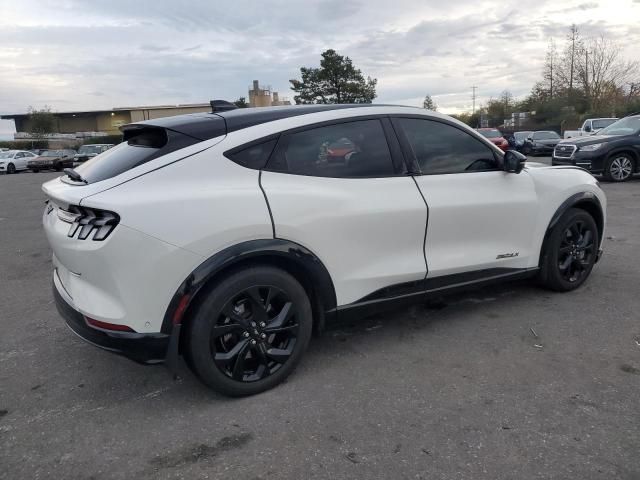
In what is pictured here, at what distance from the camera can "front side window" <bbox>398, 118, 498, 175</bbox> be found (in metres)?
3.50

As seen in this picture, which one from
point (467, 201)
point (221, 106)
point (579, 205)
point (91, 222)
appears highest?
point (221, 106)

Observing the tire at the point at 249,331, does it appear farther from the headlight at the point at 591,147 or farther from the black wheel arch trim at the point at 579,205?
the headlight at the point at 591,147

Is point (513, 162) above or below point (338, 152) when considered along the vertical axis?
below

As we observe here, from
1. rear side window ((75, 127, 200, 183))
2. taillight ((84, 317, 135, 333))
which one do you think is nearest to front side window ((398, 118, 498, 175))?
rear side window ((75, 127, 200, 183))

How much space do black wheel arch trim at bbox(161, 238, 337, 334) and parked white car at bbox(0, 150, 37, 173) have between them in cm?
3568

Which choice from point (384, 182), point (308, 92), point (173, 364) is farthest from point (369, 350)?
point (308, 92)

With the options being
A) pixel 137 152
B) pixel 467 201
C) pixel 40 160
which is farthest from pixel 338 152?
pixel 40 160

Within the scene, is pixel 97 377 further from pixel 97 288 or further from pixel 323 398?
pixel 323 398

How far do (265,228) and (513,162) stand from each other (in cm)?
210

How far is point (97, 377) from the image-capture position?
322cm

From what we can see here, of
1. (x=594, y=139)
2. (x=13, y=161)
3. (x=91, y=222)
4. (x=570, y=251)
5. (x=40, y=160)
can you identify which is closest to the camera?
(x=91, y=222)

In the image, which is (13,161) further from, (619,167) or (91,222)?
(91,222)

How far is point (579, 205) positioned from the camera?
4398 mm

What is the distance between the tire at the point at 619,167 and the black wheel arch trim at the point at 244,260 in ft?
39.3
